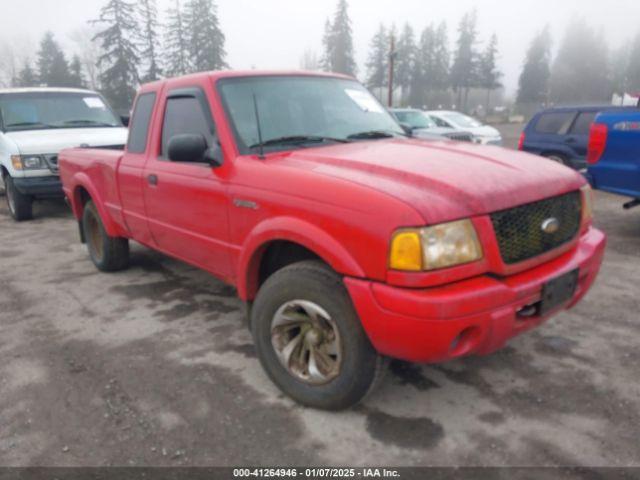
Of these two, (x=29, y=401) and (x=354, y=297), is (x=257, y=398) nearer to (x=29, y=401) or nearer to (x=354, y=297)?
(x=354, y=297)

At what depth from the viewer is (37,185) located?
7.55 meters

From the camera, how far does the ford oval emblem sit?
2.60m

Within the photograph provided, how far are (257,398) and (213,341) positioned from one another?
2.85ft

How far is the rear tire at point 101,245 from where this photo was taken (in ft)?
17.0

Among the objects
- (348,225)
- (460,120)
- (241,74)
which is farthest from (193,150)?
(460,120)

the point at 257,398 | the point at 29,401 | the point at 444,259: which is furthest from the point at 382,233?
the point at 29,401

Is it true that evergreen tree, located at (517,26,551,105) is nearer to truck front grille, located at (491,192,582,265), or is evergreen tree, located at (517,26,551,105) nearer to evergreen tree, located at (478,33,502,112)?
evergreen tree, located at (478,33,502,112)

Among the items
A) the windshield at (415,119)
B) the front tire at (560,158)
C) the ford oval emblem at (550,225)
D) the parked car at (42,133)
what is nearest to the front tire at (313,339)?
the ford oval emblem at (550,225)

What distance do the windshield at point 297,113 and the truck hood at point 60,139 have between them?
15.8 feet

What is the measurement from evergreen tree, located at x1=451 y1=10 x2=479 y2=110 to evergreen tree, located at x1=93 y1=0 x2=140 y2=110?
45.3 m

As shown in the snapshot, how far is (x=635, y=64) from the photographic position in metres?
70.8

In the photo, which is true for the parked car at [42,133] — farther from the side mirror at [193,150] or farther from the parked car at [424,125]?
the parked car at [424,125]

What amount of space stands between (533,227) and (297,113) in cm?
174

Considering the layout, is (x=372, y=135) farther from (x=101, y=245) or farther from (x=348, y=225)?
(x=101, y=245)
